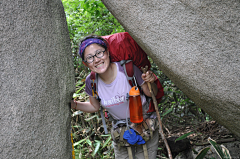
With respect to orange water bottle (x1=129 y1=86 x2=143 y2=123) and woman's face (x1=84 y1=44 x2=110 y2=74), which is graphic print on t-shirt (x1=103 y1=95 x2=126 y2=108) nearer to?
orange water bottle (x1=129 y1=86 x2=143 y2=123)

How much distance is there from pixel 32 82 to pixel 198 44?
1.11 meters

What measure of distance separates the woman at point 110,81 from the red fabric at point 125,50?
2.2 inches

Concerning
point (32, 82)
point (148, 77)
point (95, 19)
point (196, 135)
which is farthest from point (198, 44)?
point (196, 135)

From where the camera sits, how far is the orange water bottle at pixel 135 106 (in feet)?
6.19

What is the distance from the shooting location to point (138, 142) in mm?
2070

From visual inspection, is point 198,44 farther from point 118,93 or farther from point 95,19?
point 95,19

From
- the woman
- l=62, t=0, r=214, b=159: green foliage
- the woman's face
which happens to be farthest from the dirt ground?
the woman's face

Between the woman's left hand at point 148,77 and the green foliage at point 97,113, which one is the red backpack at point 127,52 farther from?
the green foliage at point 97,113

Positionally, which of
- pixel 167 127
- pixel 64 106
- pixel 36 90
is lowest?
pixel 167 127

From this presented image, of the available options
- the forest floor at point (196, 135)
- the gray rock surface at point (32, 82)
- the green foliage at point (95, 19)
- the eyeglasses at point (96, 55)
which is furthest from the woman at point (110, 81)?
the green foliage at point (95, 19)

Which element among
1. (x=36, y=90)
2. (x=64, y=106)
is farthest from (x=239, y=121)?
(x=36, y=90)

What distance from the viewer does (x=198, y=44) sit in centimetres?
134

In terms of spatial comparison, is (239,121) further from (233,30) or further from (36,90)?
(36,90)

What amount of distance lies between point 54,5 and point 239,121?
1538 millimetres
